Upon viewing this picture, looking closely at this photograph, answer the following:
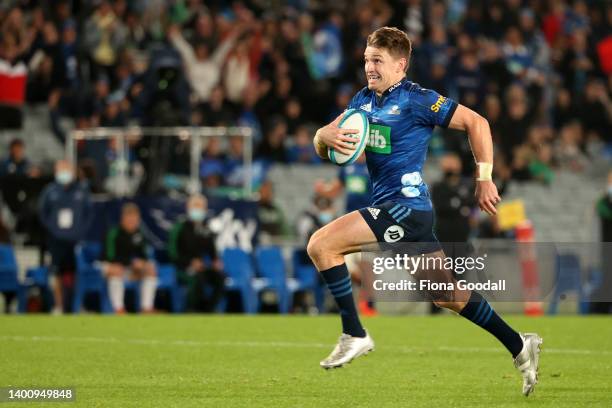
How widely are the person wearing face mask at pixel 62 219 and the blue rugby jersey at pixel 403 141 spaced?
10418 mm

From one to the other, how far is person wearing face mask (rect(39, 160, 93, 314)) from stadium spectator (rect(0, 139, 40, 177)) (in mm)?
963

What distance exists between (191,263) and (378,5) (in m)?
8.06

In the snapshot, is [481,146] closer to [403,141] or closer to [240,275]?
[403,141]

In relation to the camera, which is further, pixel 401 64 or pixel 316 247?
pixel 401 64

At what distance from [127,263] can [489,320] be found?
10511 millimetres

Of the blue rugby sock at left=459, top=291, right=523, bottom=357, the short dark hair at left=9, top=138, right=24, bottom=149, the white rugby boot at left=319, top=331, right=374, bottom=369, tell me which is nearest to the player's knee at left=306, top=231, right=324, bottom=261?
the white rugby boot at left=319, top=331, right=374, bottom=369

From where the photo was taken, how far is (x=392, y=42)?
28.8 ft

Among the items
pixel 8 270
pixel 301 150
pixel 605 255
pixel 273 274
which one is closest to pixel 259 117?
pixel 301 150

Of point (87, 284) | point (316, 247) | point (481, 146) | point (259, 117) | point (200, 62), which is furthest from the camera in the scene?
point (259, 117)

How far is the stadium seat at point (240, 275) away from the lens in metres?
18.9

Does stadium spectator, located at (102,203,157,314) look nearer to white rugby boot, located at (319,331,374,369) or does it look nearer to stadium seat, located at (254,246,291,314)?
stadium seat, located at (254,246,291,314)

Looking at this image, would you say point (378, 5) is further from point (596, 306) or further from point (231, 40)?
point (596, 306)

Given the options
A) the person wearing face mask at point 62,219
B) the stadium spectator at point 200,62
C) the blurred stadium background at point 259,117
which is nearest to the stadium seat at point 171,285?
the blurred stadium background at point 259,117

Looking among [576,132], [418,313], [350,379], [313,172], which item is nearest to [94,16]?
[313,172]
